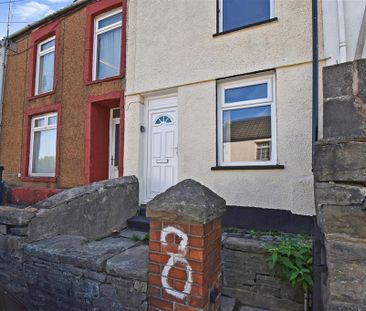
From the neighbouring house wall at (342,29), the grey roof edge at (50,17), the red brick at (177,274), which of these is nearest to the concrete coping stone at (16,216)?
the red brick at (177,274)

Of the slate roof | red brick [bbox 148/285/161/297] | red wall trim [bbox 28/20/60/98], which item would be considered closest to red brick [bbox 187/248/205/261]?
red brick [bbox 148/285/161/297]

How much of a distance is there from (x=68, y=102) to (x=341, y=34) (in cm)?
589

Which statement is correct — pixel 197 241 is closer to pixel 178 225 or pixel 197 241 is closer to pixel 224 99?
pixel 178 225

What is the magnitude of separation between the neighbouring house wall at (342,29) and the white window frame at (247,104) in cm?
89

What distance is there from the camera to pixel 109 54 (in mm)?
6609

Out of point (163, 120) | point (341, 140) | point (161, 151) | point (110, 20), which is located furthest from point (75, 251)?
point (110, 20)

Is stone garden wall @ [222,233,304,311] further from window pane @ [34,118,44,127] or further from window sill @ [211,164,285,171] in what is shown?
window pane @ [34,118,44,127]

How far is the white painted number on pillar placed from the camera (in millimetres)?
1836

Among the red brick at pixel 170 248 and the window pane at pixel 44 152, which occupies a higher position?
the window pane at pixel 44 152

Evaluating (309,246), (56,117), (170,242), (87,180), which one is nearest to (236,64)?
(309,246)

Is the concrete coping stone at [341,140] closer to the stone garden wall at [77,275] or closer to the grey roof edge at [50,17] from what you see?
the stone garden wall at [77,275]

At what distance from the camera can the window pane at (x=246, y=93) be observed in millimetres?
4508

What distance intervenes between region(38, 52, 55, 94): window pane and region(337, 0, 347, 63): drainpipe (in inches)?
272

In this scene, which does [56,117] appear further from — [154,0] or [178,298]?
[178,298]
